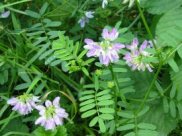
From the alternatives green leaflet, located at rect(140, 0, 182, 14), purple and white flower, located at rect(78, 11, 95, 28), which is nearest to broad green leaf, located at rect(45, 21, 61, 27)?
purple and white flower, located at rect(78, 11, 95, 28)

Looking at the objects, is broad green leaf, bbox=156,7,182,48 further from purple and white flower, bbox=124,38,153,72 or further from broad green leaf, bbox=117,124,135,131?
broad green leaf, bbox=117,124,135,131

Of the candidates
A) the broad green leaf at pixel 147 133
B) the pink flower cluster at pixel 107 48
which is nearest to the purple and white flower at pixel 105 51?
the pink flower cluster at pixel 107 48

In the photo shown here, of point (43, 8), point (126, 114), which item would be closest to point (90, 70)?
point (43, 8)

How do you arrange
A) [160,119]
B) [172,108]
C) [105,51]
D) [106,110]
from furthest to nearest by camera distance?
[160,119], [172,108], [106,110], [105,51]

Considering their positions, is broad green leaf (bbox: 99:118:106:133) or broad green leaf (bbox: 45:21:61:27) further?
broad green leaf (bbox: 45:21:61:27)

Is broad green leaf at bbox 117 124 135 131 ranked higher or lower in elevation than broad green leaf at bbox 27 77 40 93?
lower

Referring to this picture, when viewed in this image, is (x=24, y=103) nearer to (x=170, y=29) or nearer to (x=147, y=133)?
(x=147, y=133)

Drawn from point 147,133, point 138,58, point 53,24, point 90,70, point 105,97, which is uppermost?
point 53,24

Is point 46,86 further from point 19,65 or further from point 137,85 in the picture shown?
point 137,85
